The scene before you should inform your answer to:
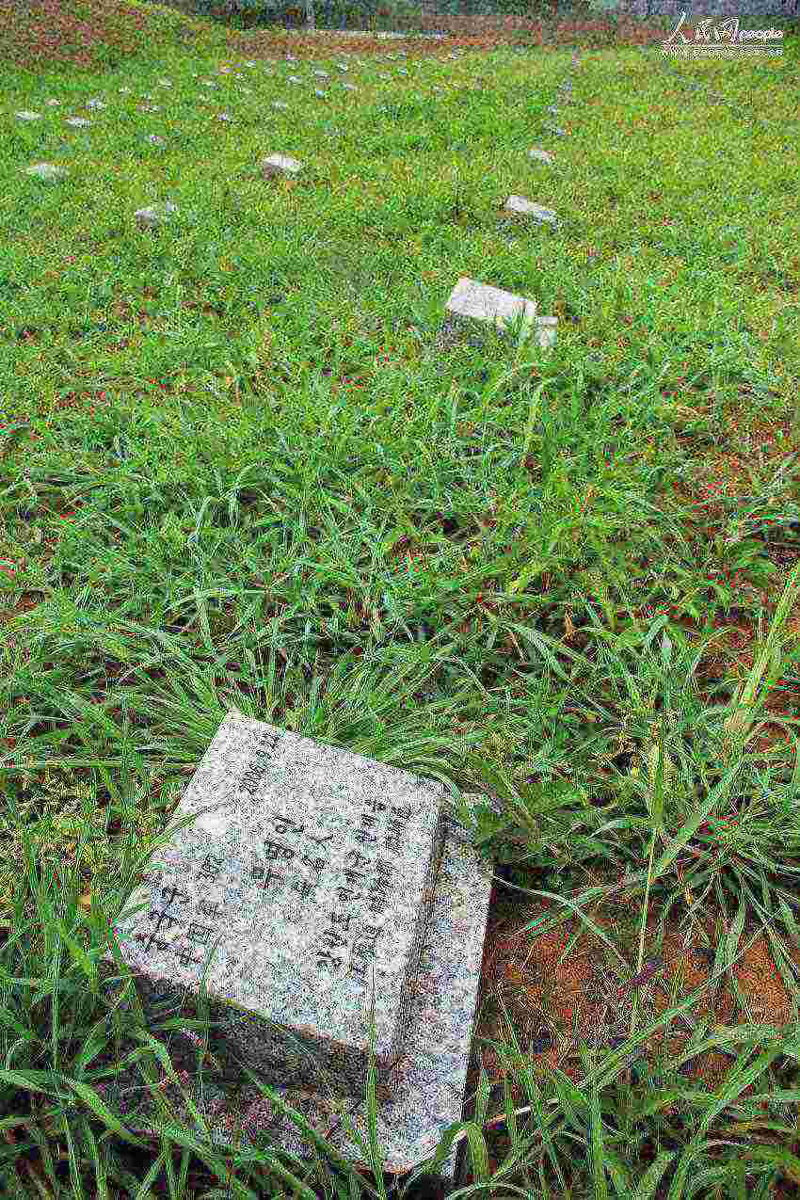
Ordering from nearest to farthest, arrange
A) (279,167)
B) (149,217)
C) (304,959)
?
(304,959) < (149,217) < (279,167)

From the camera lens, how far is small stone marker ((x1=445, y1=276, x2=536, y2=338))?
3100 millimetres

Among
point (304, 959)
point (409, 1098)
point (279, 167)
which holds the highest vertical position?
point (279, 167)

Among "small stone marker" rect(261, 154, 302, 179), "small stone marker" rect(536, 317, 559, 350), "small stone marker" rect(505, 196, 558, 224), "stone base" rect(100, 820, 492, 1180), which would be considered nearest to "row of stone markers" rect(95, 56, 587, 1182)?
"stone base" rect(100, 820, 492, 1180)

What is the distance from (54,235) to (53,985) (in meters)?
4.15

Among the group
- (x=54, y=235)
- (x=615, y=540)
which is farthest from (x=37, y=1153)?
(x=54, y=235)

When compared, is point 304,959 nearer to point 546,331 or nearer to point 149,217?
point 546,331

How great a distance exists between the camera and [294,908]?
1.26 metres

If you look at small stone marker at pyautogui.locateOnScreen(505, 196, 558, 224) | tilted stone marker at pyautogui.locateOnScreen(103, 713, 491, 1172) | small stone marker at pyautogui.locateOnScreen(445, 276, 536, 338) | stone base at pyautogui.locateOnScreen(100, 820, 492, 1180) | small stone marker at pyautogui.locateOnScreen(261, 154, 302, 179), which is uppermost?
small stone marker at pyautogui.locateOnScreen(261, 154, 302, 179)

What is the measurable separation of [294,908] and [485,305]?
268 cm

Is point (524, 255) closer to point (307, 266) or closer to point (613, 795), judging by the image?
point (307, 266)

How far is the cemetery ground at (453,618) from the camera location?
125 cm

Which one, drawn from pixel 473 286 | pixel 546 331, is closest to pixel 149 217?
pixel 473 286

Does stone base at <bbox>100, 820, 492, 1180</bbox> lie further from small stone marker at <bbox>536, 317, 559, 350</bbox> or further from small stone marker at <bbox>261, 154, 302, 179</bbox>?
small stone marker at <bbox>261, 154, 302, 179</bbox>

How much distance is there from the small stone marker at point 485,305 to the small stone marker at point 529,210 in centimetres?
150
